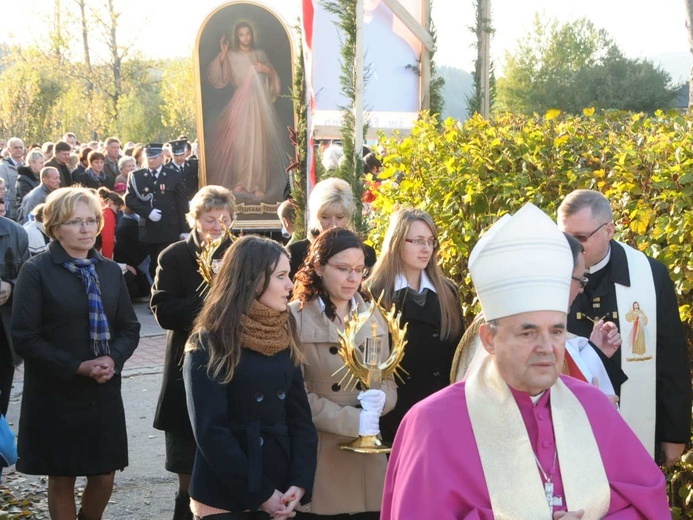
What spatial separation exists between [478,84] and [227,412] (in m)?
4.85

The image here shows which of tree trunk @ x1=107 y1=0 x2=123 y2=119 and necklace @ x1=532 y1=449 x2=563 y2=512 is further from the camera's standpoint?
tree trunk @ x1=107 y1=0 x2=123 y2=119

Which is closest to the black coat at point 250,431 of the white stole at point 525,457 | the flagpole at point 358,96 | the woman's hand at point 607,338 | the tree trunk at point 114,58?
the woman's hand at point 607,338

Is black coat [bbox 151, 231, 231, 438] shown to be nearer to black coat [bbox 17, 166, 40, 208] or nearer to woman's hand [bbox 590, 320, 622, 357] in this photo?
woman's hand [bbox 590, 320, 622, 357]

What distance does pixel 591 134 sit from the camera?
19.1 feet

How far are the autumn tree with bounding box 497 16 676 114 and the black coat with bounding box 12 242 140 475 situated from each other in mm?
44079

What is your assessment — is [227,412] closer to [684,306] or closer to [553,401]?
[553,401]

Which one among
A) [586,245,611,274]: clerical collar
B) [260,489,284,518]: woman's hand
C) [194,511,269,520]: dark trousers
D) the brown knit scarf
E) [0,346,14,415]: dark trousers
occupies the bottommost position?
[194,511,269,520]: dark trousers

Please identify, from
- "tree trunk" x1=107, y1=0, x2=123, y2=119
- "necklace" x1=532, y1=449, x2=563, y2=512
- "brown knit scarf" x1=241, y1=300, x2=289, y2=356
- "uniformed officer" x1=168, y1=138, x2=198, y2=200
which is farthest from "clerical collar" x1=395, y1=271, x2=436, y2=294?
"tree trunk" x1=107, y1=0, x2=123, y2=119

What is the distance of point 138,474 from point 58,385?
2.05 meters

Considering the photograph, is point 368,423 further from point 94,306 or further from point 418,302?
point 94,306

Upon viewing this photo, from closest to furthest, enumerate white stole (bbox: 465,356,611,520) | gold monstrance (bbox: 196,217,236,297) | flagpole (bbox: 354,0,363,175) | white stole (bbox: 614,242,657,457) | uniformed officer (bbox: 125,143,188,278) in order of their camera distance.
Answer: white stole (bbox: 465,356,611,520) → white stole (bbox: 614,242,657,457) → gold monstrance (bbox: 196,217,236,297) → flagpole (bbox: 354,0,363,175) → uniformed officer (bbox: 125,143,188,278)

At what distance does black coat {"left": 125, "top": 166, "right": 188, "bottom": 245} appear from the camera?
48.2 ft

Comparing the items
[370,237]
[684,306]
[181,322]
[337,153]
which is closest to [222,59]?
[337,153]

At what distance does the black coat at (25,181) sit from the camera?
16.0 meters
